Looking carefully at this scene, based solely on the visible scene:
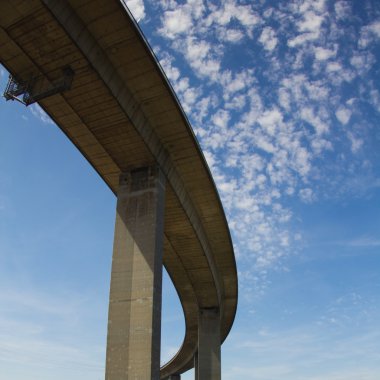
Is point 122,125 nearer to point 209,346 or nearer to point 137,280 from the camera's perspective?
point 137,280

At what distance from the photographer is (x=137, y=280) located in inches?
575

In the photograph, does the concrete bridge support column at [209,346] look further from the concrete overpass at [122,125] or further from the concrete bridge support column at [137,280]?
the concrete bridge support column at [137,280]

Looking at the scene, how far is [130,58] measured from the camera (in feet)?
41.5

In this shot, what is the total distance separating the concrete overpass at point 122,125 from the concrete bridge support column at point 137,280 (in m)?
0.03

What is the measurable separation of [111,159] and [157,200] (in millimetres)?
2488

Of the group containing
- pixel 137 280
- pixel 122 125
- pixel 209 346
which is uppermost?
pixel 122 125

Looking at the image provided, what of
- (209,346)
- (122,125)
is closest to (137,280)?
(122,125)

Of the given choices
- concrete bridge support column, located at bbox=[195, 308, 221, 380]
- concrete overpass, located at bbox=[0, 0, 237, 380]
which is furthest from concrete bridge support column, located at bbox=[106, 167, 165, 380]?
concrete bridge support column, located at bbox=[195, 308, 221, 380]

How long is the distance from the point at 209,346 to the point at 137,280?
16203mm

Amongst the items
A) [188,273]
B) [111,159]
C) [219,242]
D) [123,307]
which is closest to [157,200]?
[111,159]

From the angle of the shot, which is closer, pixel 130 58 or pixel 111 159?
pixel 130 58

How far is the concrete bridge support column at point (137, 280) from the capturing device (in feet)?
44.9

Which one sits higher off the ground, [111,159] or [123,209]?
[111,159]

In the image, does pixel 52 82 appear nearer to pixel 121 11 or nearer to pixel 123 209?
pixel 121 11
